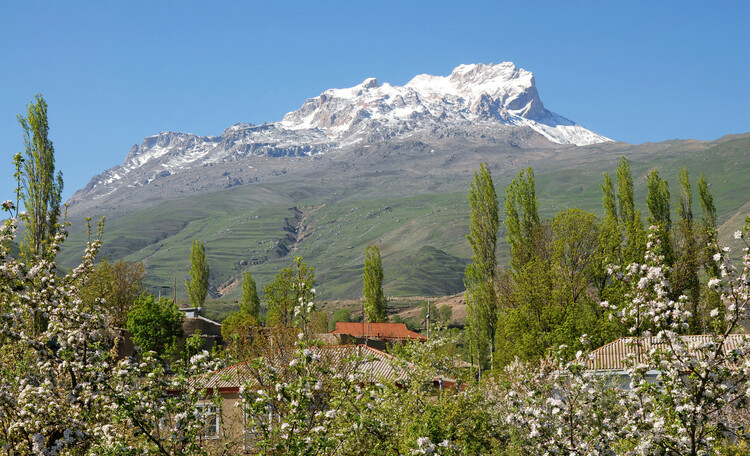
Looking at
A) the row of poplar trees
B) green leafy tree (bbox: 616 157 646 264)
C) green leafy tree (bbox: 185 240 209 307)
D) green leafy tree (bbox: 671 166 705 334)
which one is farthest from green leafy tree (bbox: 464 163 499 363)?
green leafy tree (bbox: 185 240 209 307)

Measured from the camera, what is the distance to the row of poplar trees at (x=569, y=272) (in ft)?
145

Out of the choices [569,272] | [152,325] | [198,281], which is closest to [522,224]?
[569,272]

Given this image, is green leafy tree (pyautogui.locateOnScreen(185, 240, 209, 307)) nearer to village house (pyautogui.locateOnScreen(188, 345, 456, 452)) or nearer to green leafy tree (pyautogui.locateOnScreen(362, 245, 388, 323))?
green leafy tree (pyautogui.locateOnScreen(362, 245, 388, 323))

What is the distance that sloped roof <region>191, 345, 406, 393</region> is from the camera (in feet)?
44.6

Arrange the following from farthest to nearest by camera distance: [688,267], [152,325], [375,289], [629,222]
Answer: [375,289] < [152,325] < [629,222] < [688,267]

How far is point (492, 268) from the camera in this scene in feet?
197

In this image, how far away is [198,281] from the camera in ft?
335

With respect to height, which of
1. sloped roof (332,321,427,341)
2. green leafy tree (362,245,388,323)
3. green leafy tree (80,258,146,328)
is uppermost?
green leafy tree (80,258,146,328)

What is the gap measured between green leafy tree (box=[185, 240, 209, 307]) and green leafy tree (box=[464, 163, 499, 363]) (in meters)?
48.0

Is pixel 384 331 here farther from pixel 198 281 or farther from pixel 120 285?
pixel 120 285

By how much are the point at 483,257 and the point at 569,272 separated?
12.7 meters

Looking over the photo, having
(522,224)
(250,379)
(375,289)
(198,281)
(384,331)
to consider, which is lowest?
(384,331)

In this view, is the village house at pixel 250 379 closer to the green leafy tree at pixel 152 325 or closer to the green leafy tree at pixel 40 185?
the green leafy tree at pixel 40 185

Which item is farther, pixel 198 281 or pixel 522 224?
pixel 198 281
